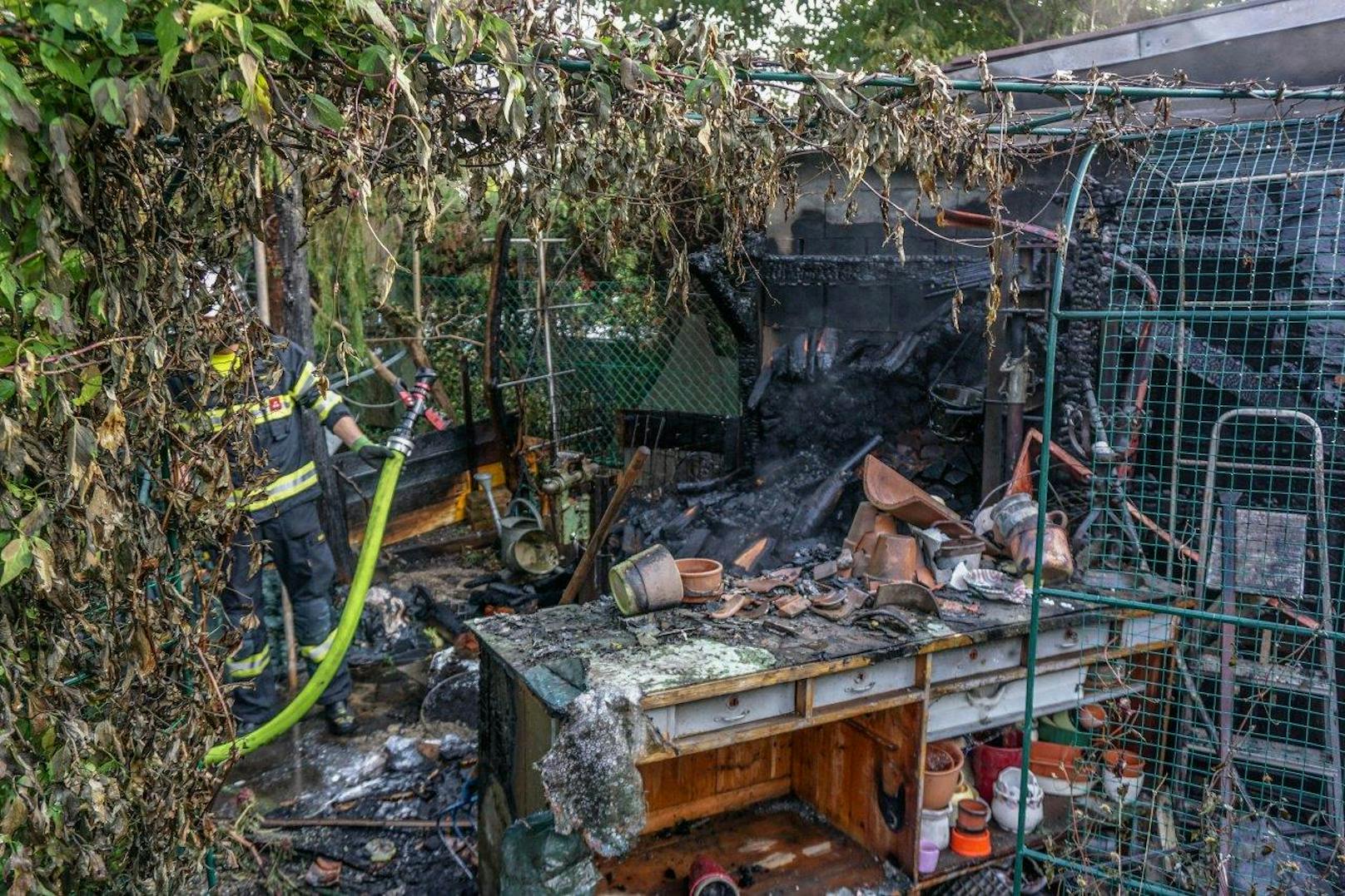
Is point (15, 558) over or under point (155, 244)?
under

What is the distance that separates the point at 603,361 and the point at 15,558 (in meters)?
6.42

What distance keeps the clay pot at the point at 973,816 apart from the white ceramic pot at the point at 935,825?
0.36 feet

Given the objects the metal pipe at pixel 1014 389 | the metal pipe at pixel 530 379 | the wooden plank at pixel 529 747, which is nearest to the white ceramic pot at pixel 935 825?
the wooden plank at pixel 529 747

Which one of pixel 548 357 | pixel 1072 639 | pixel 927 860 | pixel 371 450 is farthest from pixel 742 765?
pixel 548 357

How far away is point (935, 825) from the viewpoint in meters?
3.84

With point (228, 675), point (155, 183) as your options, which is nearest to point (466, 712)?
point (228, 675)

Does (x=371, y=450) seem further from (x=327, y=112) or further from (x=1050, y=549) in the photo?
(x=1050, y=549)

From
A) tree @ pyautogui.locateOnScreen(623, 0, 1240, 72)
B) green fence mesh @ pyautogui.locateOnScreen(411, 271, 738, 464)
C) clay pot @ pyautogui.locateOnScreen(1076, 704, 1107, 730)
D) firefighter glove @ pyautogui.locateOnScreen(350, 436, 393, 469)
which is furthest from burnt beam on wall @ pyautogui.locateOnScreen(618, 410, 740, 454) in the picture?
tree @ pyautogui.locateOnScreen(623, 0, 1240, 72)

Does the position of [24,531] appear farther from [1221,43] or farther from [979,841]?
[1221,43]

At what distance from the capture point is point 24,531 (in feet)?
6.36

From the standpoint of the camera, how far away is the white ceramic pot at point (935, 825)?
151 inches

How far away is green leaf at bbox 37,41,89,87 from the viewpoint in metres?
1.82

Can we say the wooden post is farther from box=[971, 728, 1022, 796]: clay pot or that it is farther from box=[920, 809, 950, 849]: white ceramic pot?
box=[971, 728, 1022, 796]: clay pot

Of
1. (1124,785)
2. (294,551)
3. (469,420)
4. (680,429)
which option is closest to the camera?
(1124,785)
